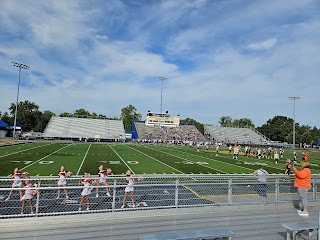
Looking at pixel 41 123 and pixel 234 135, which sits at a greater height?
pixel 41 123

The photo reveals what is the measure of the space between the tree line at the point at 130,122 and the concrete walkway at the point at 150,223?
265 ft

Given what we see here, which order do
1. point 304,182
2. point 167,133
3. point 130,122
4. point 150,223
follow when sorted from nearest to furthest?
point 150,223, point 304,182, point 167,133, point 130,122

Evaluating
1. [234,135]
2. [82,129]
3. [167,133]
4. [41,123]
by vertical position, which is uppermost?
[41,123]

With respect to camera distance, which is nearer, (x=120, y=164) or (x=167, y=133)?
(x=120, y=164)

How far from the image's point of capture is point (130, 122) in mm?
121375

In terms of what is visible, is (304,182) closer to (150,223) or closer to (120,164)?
(150,223)

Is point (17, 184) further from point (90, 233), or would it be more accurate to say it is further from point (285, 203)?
point (285, 203)

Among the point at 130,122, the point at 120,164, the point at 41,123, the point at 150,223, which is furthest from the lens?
the point at 130,122

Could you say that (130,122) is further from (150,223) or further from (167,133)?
(150,223)

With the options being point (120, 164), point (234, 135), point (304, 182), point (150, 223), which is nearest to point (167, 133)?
point (234, 135)

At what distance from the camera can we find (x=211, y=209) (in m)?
8.20

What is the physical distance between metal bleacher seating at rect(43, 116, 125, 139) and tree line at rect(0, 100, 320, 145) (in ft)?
16.5

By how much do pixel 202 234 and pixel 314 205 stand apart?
6.23m

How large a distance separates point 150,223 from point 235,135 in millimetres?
85912
